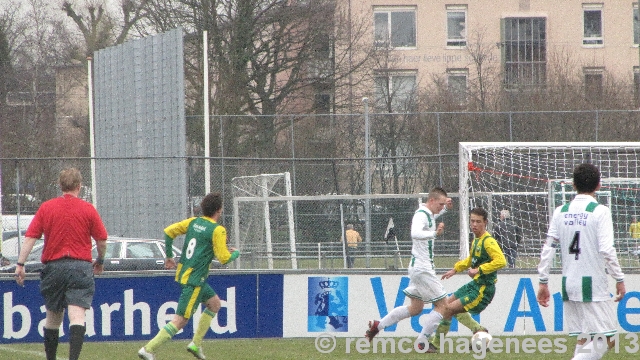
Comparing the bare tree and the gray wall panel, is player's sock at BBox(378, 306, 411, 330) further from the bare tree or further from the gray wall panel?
the bare tree

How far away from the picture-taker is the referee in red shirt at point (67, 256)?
8.42 m

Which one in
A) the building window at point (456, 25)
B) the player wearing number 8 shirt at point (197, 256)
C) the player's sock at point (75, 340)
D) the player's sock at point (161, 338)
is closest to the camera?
the player's sock at point (75, 340)

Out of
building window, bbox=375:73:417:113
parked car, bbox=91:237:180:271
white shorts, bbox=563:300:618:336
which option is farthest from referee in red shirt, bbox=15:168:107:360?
building window, bbox=375:73:417:113

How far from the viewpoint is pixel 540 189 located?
61.7 feet

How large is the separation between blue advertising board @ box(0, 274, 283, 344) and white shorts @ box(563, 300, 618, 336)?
530cm

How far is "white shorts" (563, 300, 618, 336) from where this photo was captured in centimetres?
710

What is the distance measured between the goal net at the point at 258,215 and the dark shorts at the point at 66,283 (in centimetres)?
833

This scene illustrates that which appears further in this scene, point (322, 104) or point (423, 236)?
point (322, 104)

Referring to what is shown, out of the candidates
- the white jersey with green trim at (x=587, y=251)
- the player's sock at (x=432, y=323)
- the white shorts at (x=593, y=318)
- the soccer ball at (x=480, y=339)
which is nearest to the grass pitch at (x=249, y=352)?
the soccer ball at (x=480, y=339)

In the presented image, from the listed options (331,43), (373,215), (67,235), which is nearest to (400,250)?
(373,215)

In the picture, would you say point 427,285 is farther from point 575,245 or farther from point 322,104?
point 322,104

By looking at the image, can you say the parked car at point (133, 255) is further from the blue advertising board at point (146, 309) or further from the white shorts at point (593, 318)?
the white shorts at point (593, 318)

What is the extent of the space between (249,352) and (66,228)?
9.72ft

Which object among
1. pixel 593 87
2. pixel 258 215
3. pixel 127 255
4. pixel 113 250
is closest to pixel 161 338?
pixel 113 250
